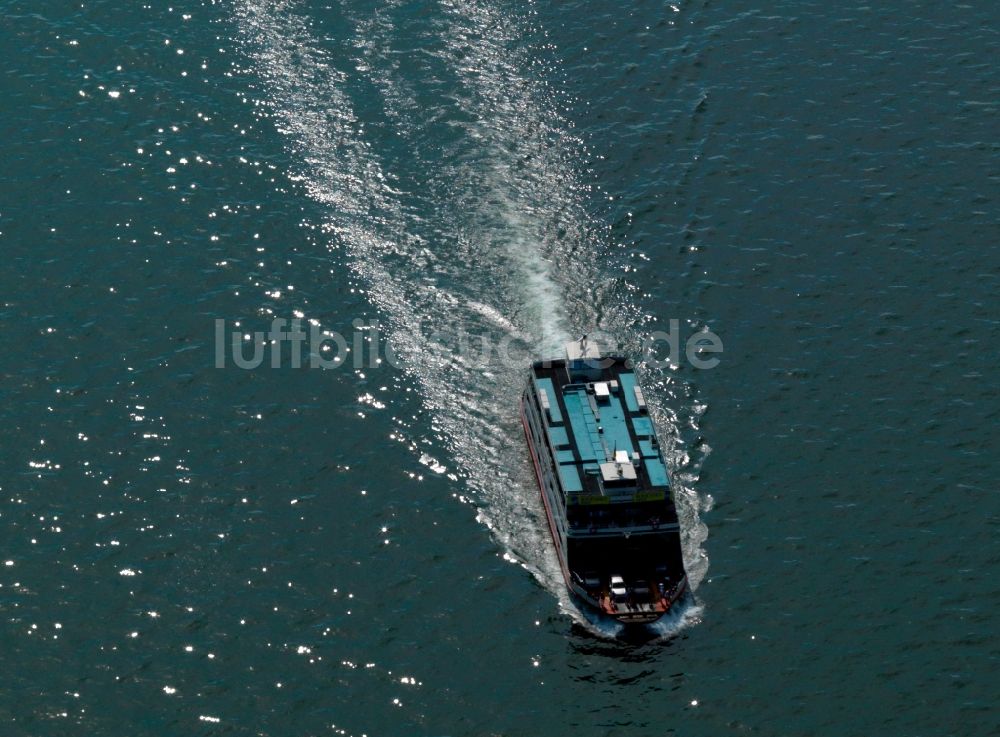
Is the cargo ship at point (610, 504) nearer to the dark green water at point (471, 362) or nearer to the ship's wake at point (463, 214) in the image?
the ship's wake at point (463, 214)

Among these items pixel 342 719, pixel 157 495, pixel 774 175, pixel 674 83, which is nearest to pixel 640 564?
pixel 342 719

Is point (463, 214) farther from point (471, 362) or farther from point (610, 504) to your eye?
point (610, 504)

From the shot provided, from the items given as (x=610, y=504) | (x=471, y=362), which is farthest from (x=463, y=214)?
(x=610, y=504)

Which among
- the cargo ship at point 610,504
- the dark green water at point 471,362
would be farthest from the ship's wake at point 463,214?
the cargo ship at point 610,504

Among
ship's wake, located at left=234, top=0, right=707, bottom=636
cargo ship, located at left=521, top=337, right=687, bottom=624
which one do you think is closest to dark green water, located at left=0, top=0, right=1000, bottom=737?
ship's wake, located at left=234, top=0, right=707, bottom=636

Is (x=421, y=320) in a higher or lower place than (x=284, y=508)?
higher

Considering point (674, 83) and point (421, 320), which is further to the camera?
point (674, 83)

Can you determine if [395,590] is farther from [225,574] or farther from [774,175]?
[774,175]

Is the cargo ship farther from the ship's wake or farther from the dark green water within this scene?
the dark green water
